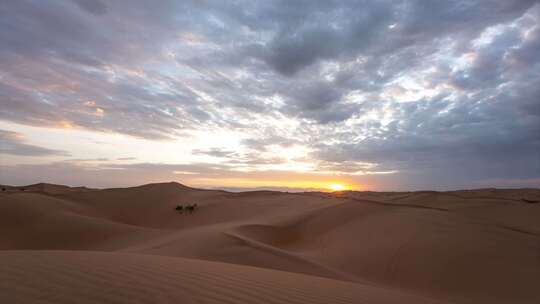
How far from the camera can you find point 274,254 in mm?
6242

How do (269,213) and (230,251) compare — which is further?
(269,213)

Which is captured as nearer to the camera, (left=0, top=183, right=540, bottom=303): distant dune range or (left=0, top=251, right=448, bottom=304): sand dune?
(left=0, top=251, right=448, bottom=304): sand dune

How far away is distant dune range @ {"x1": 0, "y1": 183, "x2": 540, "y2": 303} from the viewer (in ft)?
9.69

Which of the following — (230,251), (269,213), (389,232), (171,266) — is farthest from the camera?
(269,213)

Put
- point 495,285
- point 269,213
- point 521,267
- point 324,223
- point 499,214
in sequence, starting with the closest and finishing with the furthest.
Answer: point 495,285
point 521,267
point 324,223
point 499,214
point 269,213

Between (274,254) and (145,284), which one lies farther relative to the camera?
(274,254)

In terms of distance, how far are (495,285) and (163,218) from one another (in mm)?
12395

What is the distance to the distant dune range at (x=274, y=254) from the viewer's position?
2.95 metres

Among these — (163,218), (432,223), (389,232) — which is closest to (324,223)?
(389,232)

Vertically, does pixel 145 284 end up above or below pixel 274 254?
above

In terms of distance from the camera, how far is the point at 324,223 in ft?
32.8

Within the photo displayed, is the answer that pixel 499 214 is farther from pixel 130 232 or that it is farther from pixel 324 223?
pixel 130 232

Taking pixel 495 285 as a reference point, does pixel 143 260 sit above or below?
above

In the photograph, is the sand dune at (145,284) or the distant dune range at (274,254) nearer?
the sand dune at (145,284)
